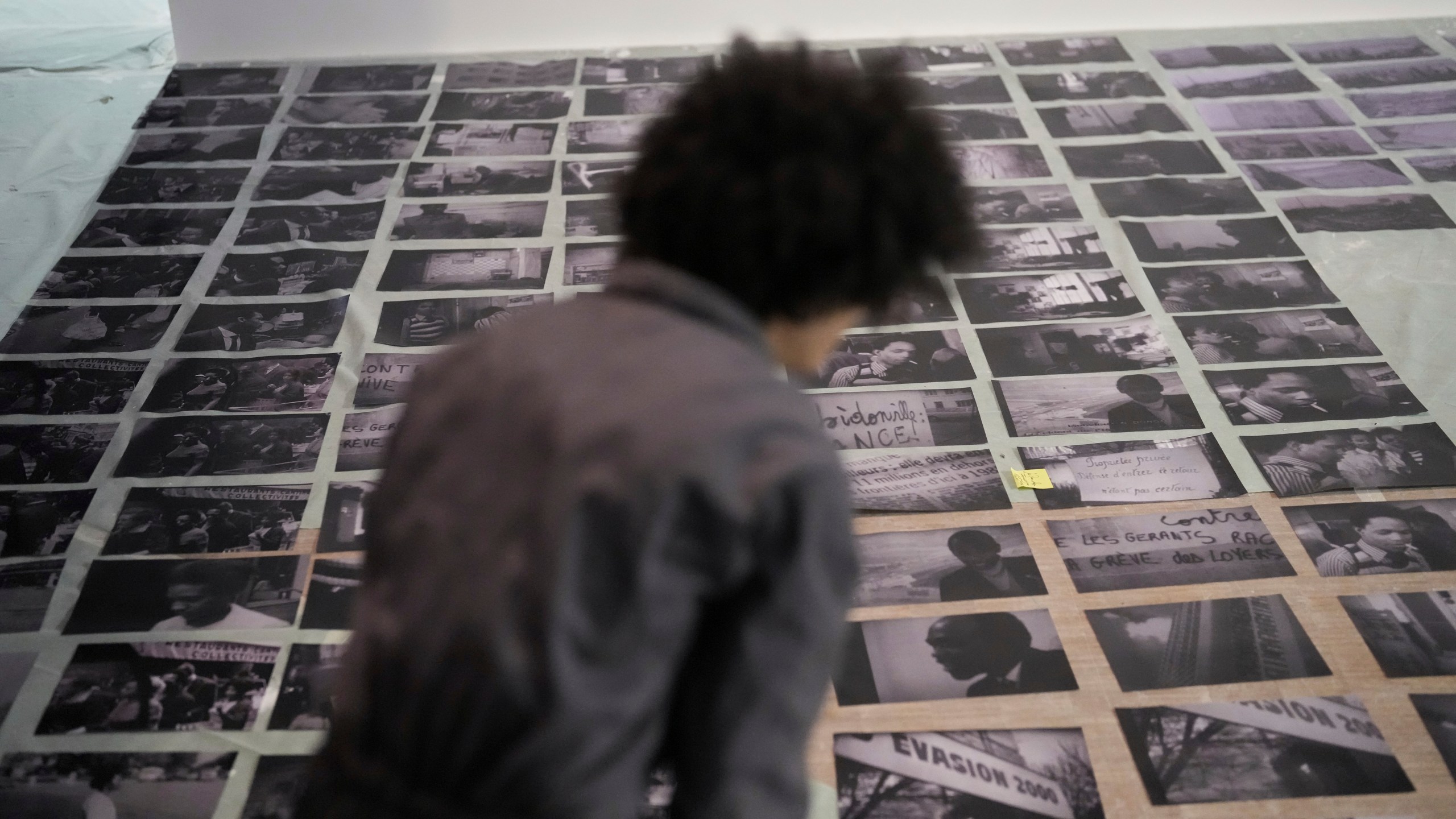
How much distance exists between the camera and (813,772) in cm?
113

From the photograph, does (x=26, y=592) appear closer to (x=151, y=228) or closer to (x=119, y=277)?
(x=119, y=277)

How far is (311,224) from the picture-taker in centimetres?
200

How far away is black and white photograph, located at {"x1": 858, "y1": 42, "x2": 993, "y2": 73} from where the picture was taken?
2.49 m

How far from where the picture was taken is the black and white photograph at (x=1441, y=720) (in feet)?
3.73

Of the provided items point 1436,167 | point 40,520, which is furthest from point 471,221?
point 1436,167

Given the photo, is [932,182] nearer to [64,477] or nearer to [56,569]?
[56,569]

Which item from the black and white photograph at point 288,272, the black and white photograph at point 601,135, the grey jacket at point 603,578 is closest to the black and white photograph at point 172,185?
the black and white photograph at point 288,272

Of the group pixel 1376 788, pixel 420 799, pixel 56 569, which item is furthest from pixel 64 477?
pixel 1376 788

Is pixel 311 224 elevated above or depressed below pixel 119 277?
above

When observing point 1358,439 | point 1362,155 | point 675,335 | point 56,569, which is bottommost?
point 675,335

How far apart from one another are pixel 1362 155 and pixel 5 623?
2259 mm

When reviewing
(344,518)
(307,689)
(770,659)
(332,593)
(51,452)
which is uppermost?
(51,452)

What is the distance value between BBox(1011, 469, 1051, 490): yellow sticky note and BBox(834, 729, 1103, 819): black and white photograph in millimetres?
359

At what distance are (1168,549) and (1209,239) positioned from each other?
76cm
